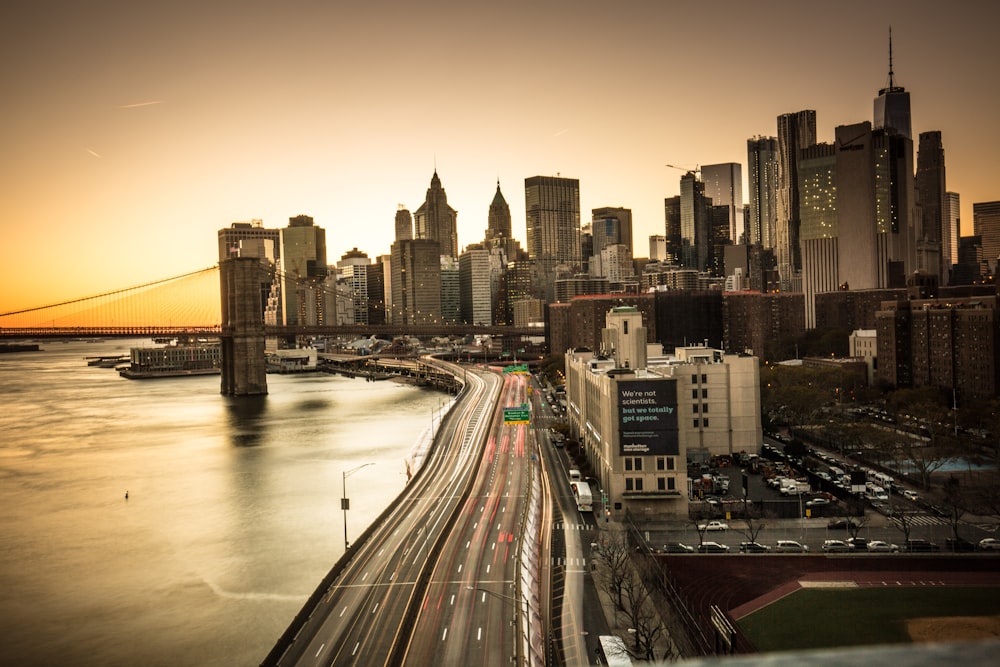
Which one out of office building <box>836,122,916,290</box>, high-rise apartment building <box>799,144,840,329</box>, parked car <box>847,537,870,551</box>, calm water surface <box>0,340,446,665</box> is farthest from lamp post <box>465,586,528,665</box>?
high-rise apartment building <box>799,144,840,329</box>

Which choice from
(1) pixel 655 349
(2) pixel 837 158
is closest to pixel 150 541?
(1) pixel 655 349

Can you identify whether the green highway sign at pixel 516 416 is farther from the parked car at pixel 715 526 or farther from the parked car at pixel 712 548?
the parked car at pixel 712 548

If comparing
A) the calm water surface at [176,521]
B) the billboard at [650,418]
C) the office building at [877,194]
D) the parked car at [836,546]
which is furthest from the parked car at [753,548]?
the office building at [877,194]

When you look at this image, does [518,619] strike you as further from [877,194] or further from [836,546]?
[877,194]

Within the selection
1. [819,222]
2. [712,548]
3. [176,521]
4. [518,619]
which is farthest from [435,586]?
[819,222]

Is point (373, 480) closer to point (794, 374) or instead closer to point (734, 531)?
point (734, 531)

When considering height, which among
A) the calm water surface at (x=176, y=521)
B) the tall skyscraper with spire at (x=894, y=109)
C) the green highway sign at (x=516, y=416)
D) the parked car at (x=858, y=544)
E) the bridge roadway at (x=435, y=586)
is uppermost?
the tall skyscraper with spire at (x=894, y=109)
